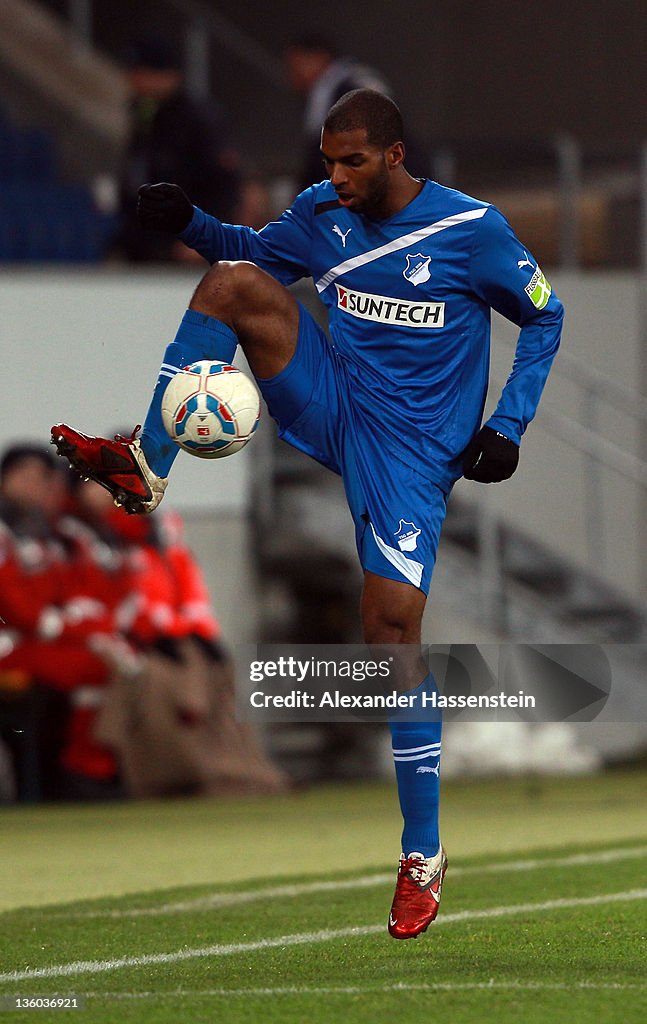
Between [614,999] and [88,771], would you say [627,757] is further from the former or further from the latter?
[614,999]

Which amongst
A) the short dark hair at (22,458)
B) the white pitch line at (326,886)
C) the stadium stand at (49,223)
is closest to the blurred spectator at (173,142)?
the stadium stand at (49,223)

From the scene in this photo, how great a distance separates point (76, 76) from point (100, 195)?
3521 mm

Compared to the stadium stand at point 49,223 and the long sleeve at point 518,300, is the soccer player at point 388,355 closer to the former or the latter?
the long sleeve at point 518,300

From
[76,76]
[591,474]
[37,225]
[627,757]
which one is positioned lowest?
[627,757]

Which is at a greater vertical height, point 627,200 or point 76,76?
point 76,76

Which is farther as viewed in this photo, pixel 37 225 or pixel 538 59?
pixel 538 59

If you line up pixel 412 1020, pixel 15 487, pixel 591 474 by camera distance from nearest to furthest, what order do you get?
pixel 412 1020
pixel 15 487
pixel 591 474

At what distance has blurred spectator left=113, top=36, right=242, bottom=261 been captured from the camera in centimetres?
1077

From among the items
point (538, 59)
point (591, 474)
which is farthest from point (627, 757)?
point (538, 59)

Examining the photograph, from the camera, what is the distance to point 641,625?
1192cm

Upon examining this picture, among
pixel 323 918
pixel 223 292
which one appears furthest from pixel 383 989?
pixel 223 292

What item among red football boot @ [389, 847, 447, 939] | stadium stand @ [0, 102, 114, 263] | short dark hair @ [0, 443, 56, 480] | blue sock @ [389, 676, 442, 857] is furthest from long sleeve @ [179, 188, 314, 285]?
stadium stand @ [0, 102, 114, 263]

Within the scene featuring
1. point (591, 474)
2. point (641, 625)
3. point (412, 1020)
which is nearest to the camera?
point (412, 1020)

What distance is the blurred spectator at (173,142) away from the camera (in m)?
10.8
